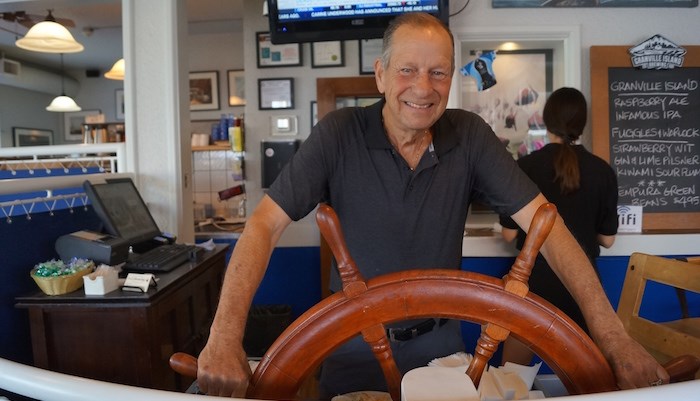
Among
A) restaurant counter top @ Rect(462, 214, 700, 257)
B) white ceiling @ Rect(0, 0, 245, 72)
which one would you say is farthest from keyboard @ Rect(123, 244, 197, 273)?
white ceiling @ Rect(0, 0, 245, 72)

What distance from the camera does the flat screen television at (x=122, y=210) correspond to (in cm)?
215

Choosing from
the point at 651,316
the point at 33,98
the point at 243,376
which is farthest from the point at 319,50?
the point at 33,98

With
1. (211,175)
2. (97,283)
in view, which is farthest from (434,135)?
(211,175)

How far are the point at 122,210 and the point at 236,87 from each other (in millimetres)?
4772

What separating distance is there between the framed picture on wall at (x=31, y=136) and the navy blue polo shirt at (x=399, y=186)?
910 cm

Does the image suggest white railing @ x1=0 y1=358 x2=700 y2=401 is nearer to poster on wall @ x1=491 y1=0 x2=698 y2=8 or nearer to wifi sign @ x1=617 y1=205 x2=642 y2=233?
wifi sign @ x1=617 y1=205 x2=642 y2=233

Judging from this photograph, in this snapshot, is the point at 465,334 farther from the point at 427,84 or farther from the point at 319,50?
the point at 319,50

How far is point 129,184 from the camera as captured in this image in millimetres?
2473

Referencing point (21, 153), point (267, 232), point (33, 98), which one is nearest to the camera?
point (267, 232)

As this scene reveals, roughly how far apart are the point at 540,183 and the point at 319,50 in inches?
97.0

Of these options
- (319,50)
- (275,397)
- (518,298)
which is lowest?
(275,397)

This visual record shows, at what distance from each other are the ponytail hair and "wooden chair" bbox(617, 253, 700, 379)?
0.52m

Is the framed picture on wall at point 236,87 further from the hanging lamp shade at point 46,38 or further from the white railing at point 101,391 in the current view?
the white railing at point 101,391

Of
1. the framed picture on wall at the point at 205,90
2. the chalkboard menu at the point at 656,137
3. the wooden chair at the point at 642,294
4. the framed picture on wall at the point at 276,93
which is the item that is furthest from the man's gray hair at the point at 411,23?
the framed picture on wall at the point at 205,90
